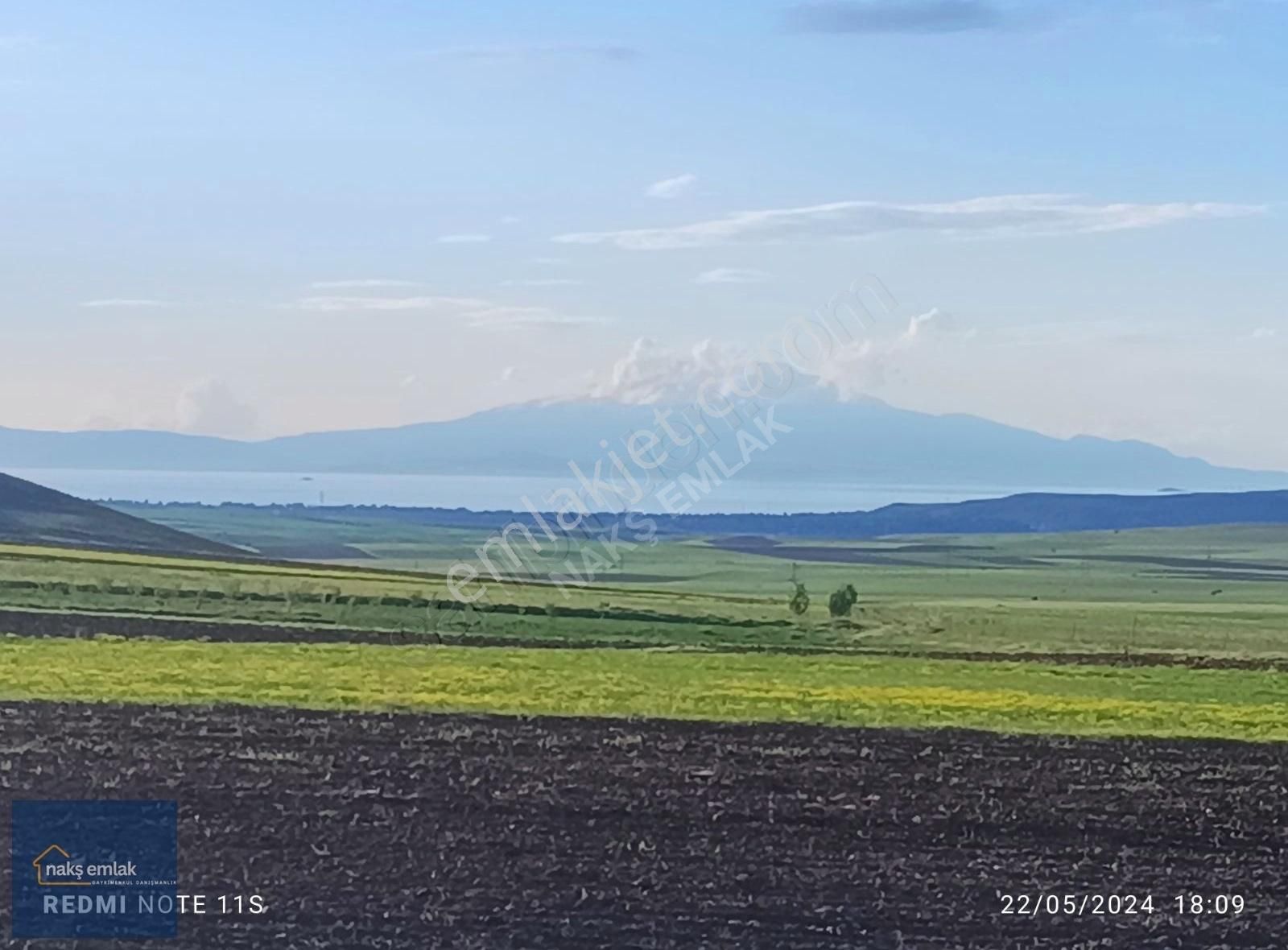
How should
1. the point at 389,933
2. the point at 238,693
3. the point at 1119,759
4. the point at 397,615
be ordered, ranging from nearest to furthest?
the point at 389,933
the point at 1119,759
the point at 238,693
the point at 397,615

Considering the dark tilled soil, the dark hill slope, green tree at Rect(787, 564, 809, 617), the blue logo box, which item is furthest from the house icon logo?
green tree at Rect(787, 564, 809, 617)

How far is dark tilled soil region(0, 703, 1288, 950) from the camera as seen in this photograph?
5.66 metres

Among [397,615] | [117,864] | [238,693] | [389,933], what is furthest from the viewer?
[397,615]

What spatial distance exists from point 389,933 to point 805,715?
2.61 meters

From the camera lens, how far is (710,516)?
7617 mm

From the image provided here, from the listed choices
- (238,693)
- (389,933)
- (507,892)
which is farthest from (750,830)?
(238,693)

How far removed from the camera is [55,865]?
19.7ft

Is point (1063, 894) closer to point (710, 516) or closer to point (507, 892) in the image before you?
point (507, 892)

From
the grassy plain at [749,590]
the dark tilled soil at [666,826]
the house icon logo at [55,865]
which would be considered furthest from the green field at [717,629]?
the house icon logo at [55,865]
